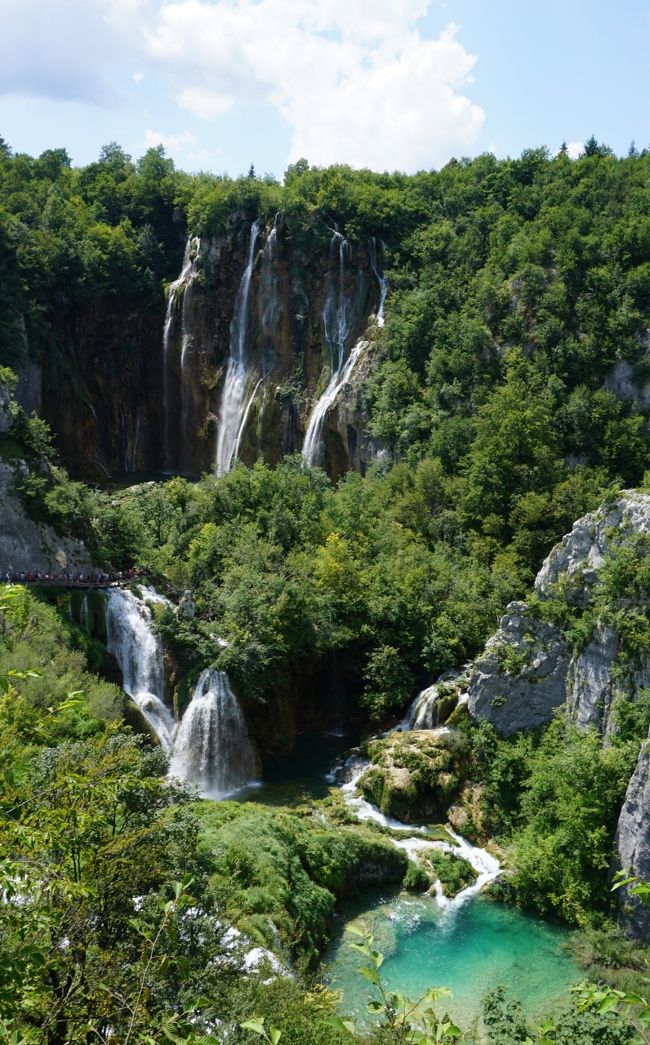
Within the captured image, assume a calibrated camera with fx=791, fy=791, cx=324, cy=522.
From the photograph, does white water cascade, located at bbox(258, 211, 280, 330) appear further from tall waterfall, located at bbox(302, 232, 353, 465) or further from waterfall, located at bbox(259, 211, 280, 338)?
tall waterfall, located at bbox(302, 232, 353, 465)

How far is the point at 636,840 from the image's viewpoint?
691 inches

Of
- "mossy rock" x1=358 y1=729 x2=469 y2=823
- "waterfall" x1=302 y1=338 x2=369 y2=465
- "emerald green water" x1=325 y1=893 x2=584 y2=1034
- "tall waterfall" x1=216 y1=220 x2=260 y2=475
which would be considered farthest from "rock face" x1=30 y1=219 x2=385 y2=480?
"emerald green water" x1=325 y1=893 x2=584 y2=1034

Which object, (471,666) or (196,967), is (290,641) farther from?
(196,967)

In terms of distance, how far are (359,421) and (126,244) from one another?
2020 centimetres

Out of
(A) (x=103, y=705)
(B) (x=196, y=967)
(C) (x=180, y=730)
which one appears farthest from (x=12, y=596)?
(C) (x=180, y=730)

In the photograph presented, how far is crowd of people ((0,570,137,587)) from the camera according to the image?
2517 cm

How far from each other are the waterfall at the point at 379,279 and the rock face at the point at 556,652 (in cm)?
2304

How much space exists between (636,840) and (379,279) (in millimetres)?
34011

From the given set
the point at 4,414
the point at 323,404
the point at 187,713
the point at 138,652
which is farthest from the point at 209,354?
the point at 187,713

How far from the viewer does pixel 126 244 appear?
158 ft

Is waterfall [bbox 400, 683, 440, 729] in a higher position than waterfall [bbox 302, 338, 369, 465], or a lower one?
lower

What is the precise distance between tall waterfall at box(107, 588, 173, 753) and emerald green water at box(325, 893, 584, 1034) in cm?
963

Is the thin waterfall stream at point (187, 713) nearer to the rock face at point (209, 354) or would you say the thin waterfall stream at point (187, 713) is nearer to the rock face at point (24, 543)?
the rock face at point (24, 543)

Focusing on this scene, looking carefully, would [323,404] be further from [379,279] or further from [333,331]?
[379,279]
